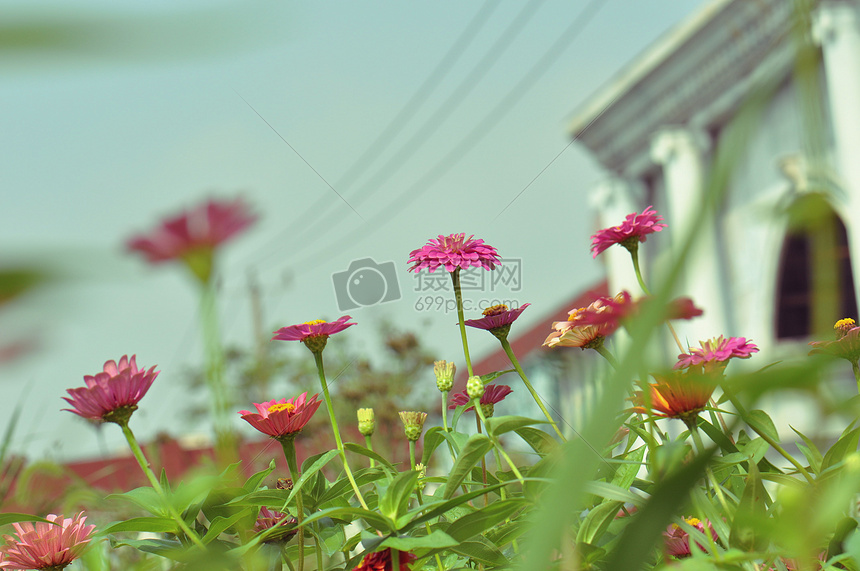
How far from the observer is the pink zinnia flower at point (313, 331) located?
1.36 ft

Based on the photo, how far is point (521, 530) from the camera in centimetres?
36

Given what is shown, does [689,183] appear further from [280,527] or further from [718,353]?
[280,527]

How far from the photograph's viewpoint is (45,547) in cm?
41

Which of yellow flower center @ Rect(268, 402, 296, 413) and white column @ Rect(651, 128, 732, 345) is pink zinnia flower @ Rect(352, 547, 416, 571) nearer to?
yellow flower center @ Rect(268, 402, 296, 413)

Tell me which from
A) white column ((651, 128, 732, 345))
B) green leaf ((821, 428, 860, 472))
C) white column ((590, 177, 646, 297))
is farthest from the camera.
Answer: white column ((590, 177, 646, 297))

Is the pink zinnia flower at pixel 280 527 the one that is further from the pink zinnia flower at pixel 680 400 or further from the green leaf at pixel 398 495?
the pink zinnia flower at pixel 680 400

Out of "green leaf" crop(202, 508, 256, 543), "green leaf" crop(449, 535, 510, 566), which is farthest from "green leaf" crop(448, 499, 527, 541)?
"green leaf" crop(202, 508, 256, 543)

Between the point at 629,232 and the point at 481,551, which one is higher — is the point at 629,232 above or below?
above

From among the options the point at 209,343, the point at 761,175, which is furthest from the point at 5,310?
the point at 761,175

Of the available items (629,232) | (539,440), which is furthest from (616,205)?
(539,440)

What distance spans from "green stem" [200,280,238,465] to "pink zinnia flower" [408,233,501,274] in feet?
0.99

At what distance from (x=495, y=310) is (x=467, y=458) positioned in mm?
129

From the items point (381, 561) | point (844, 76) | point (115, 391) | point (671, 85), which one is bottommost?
point (381, 561)

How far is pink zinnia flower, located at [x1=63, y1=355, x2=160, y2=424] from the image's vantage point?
0.35m
